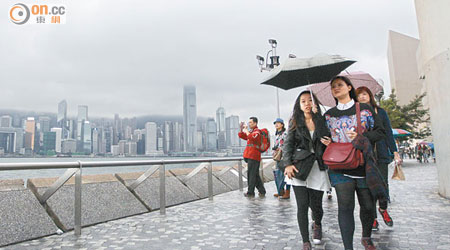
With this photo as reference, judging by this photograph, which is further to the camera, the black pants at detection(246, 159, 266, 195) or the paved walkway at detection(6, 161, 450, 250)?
the black pants at detection(246, 159, 266, 195)

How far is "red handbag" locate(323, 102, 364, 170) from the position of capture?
255 cm

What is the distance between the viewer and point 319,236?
3340 mm

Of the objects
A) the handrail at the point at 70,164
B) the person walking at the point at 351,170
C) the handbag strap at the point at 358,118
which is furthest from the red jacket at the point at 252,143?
the handbag strap at the point at 358,118

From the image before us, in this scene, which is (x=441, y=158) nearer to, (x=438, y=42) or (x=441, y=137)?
(x=441, y=137)

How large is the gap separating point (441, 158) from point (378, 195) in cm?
420

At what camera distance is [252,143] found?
23.3 feet

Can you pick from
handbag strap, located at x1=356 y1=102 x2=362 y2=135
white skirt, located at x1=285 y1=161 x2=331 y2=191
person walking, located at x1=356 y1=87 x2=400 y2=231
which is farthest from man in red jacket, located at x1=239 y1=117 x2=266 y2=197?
handbag strap, located at x1=356 y1=102 x2=362 y2=135

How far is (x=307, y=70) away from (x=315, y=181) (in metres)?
1.42

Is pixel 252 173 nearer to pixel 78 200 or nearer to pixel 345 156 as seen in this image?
pixel 78 200

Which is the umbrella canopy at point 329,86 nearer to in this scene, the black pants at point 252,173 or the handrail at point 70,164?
the black pants at point 252,173

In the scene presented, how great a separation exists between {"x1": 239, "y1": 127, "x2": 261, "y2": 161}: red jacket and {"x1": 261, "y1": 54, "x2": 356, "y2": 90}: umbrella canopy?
2.81 meters

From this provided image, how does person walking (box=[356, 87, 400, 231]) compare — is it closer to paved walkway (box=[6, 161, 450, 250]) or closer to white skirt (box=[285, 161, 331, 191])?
paved walkway (box=[6, 161, 450, 250])

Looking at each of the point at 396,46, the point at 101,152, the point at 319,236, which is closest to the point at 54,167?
the point at 319,236

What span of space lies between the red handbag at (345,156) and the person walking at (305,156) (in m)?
0.22
